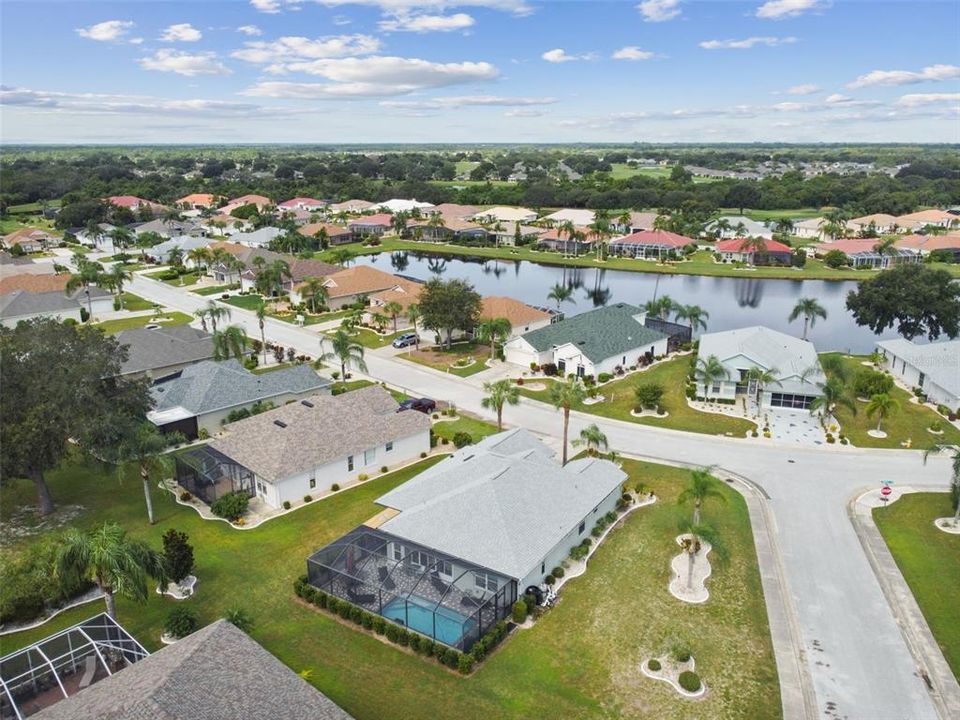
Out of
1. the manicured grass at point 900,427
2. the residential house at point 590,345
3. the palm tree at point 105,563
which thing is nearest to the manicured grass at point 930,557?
the manicured grass at point 900,427

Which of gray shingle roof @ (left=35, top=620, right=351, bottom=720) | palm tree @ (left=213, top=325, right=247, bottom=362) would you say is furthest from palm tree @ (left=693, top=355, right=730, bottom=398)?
gray shingle roof @ (left=35, top=620, right=351, bottom=720)

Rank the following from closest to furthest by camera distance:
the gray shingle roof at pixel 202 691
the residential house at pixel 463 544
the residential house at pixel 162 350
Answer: the gray shingle roof at pixel 202 691, the residential house at pixel 463 544, the residential house at pixel 162 350

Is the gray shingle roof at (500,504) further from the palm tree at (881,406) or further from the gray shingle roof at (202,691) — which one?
the palm tree at (881,406)

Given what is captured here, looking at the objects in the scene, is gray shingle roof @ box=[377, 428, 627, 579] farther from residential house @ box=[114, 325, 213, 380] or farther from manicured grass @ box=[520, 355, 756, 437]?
residential house @ box=[114, 325, 213, 380]

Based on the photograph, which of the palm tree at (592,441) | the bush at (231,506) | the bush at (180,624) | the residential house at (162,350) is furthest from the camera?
the residential house at (162,350)

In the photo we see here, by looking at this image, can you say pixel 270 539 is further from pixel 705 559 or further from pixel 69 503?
pixel 705 559
